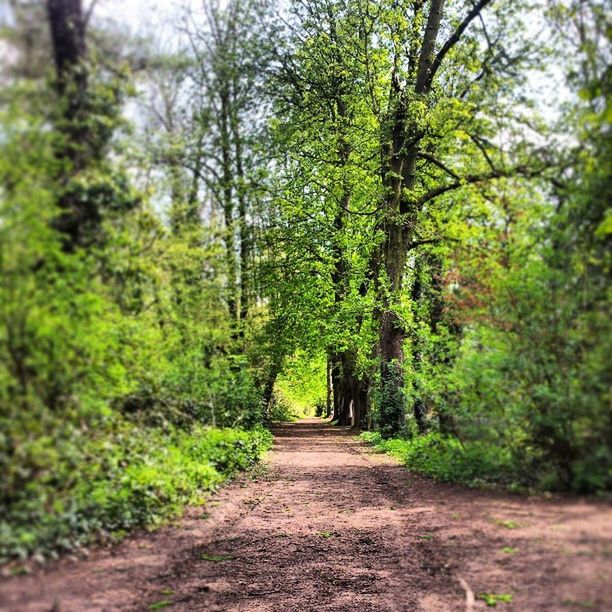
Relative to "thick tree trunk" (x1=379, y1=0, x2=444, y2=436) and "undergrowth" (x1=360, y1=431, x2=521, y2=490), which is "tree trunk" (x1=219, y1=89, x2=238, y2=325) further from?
"undergrowth" (x1=360, y1=431, x2=521, y2=490)

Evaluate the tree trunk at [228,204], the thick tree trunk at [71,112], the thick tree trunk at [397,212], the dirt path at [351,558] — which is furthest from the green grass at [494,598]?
the thick tree trunk at [397,212]

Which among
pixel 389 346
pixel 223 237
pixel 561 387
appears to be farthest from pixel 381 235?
pixel 561 387

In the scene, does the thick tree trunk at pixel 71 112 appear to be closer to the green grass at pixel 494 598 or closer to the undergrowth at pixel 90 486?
the undergrowth at pixel 90 486

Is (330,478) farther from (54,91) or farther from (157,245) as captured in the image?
(54,91)

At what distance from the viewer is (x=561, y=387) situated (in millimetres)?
3951

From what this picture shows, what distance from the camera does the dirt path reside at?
3443mm

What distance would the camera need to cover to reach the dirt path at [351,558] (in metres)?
3.44

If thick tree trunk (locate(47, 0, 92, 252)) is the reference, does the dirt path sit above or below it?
below

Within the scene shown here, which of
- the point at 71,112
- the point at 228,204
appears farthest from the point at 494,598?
the point at 228,204

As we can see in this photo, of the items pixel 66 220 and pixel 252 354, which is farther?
pixel 252 354

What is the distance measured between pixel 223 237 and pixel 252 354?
7.18 metres

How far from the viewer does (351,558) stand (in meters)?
6.53

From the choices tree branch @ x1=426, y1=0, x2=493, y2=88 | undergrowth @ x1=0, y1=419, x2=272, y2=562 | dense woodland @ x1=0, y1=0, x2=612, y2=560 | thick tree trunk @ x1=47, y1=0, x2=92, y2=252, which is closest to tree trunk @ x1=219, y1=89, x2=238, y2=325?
dense woodland @ x1=0, y1=0, x2=612, y2=560

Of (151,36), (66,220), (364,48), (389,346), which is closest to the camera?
(66,220)
